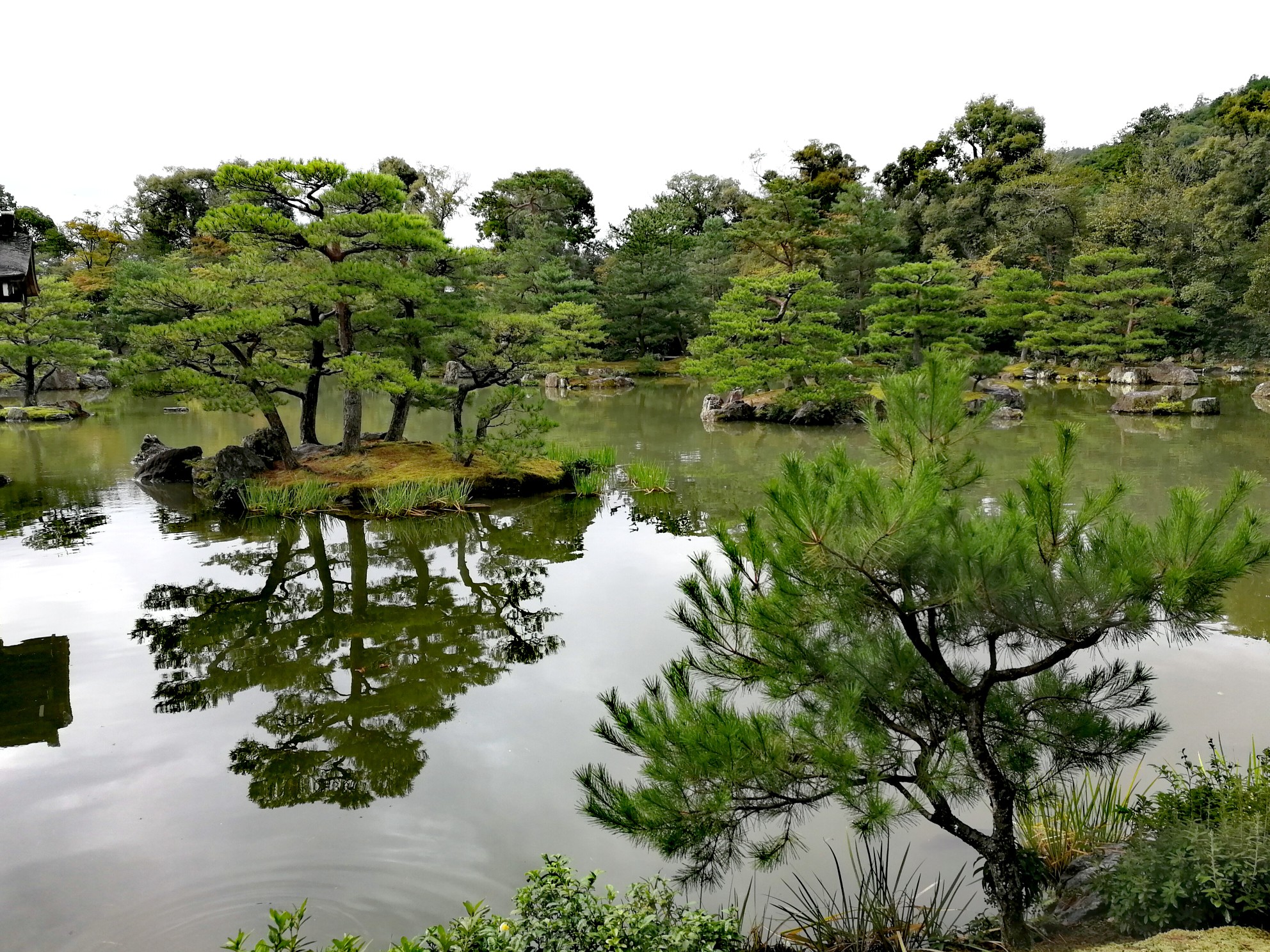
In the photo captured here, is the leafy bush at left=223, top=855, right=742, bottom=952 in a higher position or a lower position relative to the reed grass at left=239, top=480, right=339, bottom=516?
lower

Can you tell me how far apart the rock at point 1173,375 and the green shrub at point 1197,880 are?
70.6 ft

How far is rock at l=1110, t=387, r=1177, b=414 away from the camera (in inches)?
650

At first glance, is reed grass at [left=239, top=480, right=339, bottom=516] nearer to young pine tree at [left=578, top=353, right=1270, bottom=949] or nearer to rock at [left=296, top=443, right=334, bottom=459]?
rock at [left=296, top=443, right=334, bottom=459]

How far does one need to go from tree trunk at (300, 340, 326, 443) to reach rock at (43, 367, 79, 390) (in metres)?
18.8

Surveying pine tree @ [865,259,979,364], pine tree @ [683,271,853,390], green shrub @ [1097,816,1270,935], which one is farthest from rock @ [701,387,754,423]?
green shrub @ [1097,816,1270,935]

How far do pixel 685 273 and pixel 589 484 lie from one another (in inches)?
723

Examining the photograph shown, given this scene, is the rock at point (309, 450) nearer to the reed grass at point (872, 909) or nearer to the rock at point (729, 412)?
the rock at point (729, 412)

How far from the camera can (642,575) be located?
6.79m

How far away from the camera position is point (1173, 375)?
66.5 ft

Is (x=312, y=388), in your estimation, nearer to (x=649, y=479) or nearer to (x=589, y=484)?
(x=589, y=484)

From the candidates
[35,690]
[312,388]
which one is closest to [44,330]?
[312,388]

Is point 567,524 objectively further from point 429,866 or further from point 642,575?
point 429,866

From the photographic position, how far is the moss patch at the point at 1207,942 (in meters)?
1.93

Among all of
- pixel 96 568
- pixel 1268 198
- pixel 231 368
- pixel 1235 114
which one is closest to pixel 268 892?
pixel 96 568
